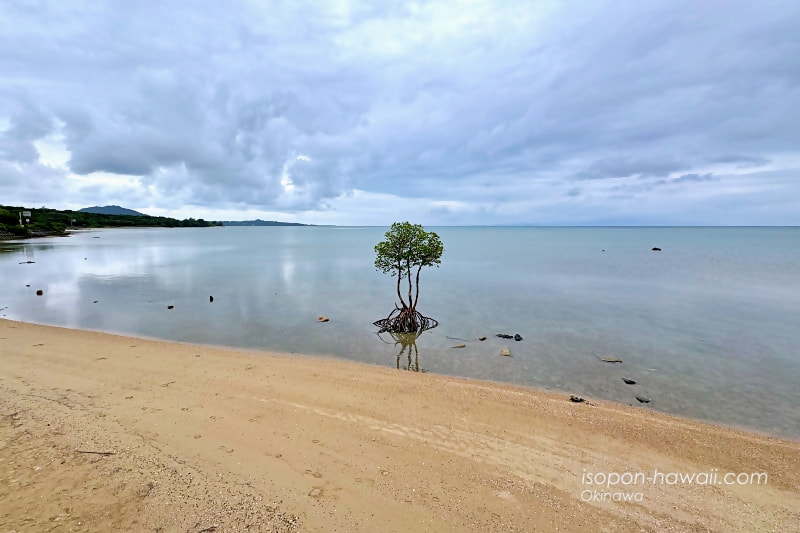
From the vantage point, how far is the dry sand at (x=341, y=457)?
596 cm

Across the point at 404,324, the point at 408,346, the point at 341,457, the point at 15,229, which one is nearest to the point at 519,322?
the point at 404,324

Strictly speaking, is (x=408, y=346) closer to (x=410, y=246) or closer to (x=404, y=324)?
(x=404, y=324)

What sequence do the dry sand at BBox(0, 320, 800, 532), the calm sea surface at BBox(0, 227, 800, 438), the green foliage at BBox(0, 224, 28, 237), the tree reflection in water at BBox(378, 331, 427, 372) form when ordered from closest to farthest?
the dry sand at BBox(0, 320, 800, 532) < the calm sea surface at BBox(0, 227, 800, 438) < the tree reflection in water at BBox(378, 331, 427, 372) < the green foliage at BBox(0, 224, 28, 237)

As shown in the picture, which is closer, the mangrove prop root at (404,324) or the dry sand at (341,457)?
the dry sand at (341,457)

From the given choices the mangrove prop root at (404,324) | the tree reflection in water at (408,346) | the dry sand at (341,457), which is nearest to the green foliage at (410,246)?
the mangrove prop root at (404,324)

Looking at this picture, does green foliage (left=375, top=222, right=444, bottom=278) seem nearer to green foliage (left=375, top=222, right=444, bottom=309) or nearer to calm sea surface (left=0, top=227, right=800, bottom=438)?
green foliage (left=375, top=222, right=444, bottom=309)

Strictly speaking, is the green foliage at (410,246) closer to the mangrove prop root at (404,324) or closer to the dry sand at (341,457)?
the mangrove prop root at (404,324)

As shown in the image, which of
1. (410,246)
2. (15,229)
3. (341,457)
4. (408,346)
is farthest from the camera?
(15,229)

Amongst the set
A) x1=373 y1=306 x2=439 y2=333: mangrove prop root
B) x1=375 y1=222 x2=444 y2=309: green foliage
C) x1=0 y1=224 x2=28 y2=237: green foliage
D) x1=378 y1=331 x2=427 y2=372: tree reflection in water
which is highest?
x1=0 y1=224 x2=28 y2=237: green foliage

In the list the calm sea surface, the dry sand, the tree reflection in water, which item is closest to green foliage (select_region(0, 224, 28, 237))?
the calm sea surface

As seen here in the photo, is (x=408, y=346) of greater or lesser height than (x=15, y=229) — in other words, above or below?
below

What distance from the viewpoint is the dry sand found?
5.96 m

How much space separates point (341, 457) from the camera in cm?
753

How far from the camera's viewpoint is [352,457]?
756 cm
